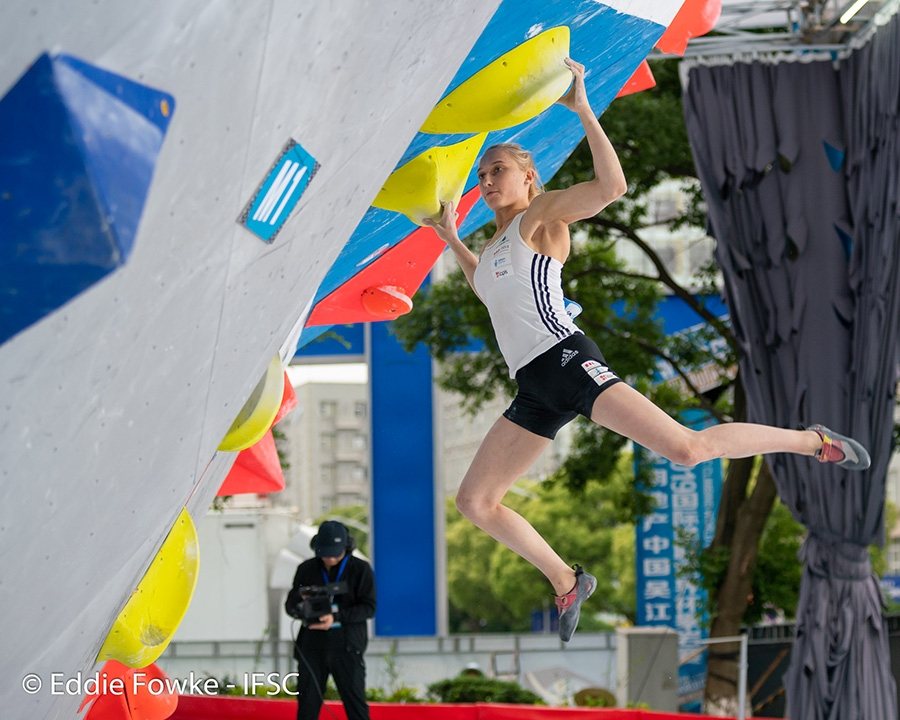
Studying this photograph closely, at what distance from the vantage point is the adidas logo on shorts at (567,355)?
8.24 ft

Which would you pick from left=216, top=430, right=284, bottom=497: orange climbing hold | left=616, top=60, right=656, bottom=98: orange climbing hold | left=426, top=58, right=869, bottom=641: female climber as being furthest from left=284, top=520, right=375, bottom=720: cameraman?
left=616, top=60, right=656, bottom=98: orange climbing hold

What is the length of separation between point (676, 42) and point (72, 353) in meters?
2.88

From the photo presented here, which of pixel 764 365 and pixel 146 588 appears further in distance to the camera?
pixel 764 365

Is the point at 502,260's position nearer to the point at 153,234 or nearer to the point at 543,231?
the point at 543,231

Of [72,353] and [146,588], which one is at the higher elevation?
[72,353]

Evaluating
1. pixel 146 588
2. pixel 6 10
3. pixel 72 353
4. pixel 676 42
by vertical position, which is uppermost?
pixel 676 42

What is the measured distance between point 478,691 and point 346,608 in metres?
3.01

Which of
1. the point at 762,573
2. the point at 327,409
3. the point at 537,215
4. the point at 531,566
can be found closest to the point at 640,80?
the point at 537,215

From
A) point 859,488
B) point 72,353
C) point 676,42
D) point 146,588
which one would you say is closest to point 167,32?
point 72,353

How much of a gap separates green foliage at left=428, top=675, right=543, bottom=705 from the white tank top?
474 cm

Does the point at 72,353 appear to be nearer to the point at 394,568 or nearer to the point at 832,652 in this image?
the point at 832,652

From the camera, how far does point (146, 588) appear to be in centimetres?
229

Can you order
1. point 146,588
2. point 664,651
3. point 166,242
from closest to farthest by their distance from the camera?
point 166,242
point 146,588
point 664,651

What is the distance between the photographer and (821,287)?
18.5 feet
